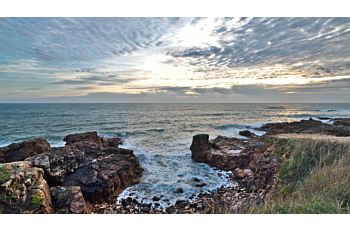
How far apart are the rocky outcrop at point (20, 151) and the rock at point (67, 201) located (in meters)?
6.91

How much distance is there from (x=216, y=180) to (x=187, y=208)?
13.0 ft

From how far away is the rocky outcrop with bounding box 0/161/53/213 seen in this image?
16.8ft

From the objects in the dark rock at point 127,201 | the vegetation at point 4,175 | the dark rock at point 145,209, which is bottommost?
the dark rock at point 145,209

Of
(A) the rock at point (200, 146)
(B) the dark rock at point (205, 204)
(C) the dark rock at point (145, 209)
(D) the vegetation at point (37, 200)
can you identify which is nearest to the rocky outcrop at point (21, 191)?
(D) the vegetation at point (37, 200)

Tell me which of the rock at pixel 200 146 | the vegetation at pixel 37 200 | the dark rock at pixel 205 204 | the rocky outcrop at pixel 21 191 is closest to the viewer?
the rocky outcrop at pixel 21 191

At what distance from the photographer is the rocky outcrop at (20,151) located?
11055 mm

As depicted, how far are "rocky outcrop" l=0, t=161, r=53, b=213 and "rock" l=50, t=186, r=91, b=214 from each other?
34cm

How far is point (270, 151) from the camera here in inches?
396

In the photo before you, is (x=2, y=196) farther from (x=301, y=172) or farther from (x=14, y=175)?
(x=301, y=172)

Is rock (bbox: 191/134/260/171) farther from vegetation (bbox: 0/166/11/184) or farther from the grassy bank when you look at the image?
vegetation (bbox: 0/166/11/184)

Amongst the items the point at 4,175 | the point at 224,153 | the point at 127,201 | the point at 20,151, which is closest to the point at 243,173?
the point at 224,153

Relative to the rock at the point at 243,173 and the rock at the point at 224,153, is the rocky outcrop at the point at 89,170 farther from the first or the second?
the rock at the point at 243,173

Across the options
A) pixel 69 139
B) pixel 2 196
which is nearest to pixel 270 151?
pixel 2 196

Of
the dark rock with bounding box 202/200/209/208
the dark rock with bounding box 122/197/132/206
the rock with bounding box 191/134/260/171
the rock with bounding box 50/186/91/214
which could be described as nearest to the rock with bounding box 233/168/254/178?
the rock with bounding box 191/134/260/171
